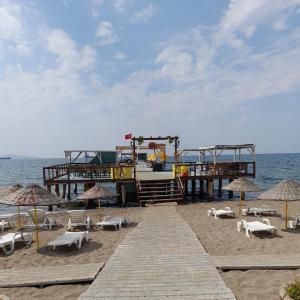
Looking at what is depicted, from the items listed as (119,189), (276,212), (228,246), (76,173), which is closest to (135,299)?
(228,246)

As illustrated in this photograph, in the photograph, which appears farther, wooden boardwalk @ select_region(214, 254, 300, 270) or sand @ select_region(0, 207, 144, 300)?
wooden boardwalk @ select_region(214, 254, 300, 270)

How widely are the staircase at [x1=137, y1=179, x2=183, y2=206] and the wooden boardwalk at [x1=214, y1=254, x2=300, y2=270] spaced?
1112 centimetres

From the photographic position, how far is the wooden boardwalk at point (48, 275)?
278 inches

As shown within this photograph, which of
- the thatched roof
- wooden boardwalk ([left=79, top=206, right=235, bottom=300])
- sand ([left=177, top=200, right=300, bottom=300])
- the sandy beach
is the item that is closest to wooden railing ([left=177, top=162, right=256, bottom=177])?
sand ([left=177, top=200, right=300, bottom=300])

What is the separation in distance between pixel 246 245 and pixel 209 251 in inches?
53.6

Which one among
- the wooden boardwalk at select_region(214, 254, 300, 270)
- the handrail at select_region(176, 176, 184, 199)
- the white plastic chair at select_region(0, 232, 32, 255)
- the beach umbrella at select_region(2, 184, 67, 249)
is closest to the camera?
the wooden boardwalk at select_region(214, 254, 300, 270)

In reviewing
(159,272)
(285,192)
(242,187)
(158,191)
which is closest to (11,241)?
(159,272)

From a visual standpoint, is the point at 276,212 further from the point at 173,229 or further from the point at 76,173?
the point at 76,173

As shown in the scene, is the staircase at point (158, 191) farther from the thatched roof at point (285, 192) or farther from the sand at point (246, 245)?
the thatched roof at point (285, 192)

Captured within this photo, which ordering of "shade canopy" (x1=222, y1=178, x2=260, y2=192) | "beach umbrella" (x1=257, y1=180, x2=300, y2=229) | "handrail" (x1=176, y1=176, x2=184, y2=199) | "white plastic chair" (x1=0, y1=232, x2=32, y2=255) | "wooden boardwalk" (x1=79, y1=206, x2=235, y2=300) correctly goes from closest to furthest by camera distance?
"wooden boardwalk" (x1=79, y1=206, x2=235, y2=300) < "white plastic chair" (x1=0, y1=232, x2=32, y2=255) < "beach umbrella" (x1=257, y1=180, x2=300, y2=229) < "shade canopy" (x1=222, y1=178, x2=260, y2=192) < "handrail" (x1=176, y1=176, x2=184, y2=199)

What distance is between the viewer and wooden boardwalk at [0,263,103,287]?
23.2ft

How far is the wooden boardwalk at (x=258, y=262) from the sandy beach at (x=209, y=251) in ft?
0.55

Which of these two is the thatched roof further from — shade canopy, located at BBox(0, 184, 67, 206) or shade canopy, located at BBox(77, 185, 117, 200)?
shade canopy, located at BBox(0, 184, 67, 206)

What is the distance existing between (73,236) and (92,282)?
11.8 feet
